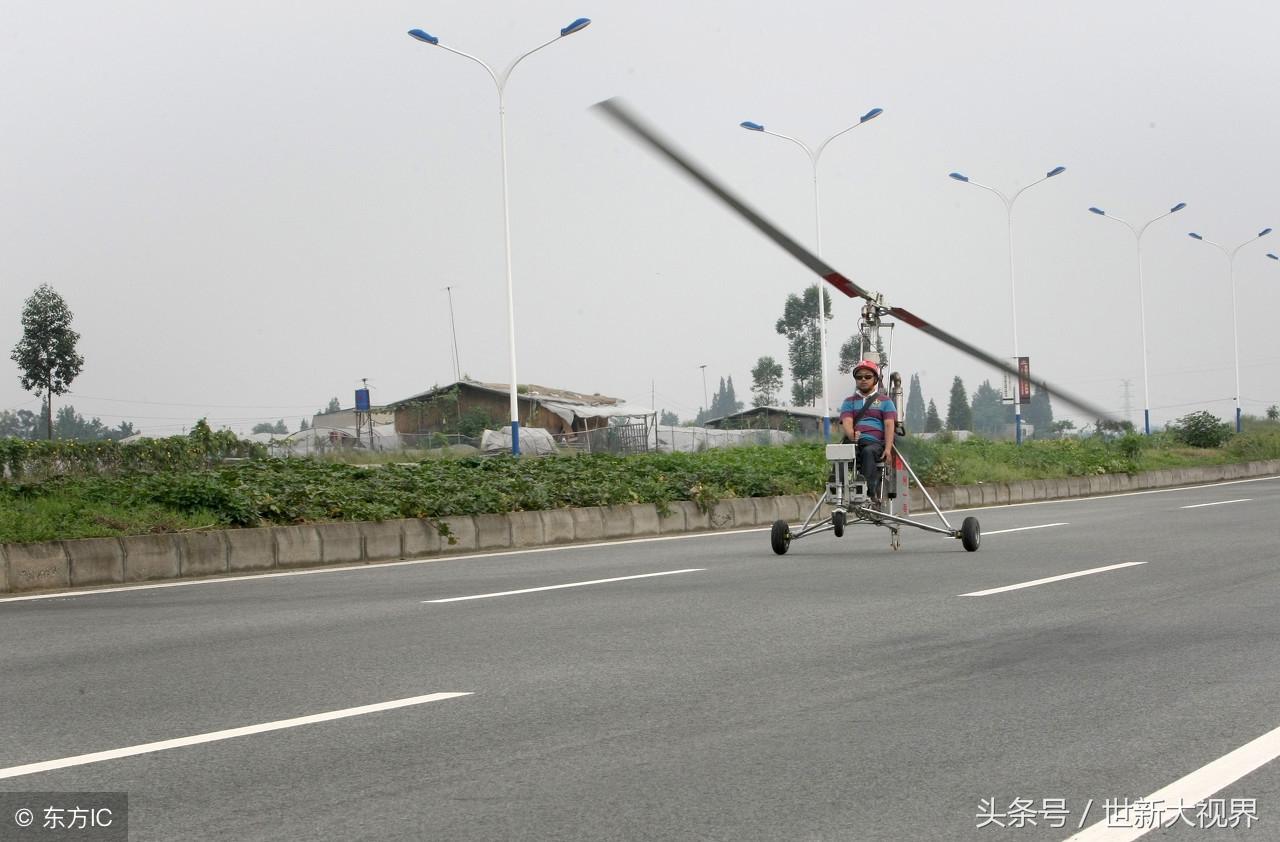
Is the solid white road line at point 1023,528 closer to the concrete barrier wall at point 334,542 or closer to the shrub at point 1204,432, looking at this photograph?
the concrete barrier wall at point 334,542

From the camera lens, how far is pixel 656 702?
5.53 meters

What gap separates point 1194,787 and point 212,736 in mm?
3546

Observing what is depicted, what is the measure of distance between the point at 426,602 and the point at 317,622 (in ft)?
3.74

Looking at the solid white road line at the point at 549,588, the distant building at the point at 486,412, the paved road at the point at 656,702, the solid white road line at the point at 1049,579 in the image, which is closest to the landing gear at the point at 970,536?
the solid white road line at the point at 1049,579

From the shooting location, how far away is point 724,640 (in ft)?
23.8

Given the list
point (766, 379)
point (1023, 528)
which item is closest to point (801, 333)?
point (766, 379)

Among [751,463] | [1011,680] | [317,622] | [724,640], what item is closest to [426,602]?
[317,622]

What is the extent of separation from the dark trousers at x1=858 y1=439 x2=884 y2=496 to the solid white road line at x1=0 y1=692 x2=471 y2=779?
7.27 meters

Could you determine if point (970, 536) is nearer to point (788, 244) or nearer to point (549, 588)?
point (549, 588)

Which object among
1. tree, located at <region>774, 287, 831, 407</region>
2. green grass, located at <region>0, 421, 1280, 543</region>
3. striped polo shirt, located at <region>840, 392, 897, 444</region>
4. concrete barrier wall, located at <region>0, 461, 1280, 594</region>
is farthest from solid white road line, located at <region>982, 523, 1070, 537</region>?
tree, located at <region>774, 287, 831, 407</region>

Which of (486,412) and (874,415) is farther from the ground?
(486,412)

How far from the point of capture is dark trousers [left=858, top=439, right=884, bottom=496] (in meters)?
12.3

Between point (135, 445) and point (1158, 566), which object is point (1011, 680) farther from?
point (135, 445)

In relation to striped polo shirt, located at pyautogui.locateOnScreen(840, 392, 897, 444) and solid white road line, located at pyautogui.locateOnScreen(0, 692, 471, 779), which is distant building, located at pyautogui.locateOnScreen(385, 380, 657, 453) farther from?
solid white road line, located at pyautogui.locateOnScreen(0, 692, 471, 779)
